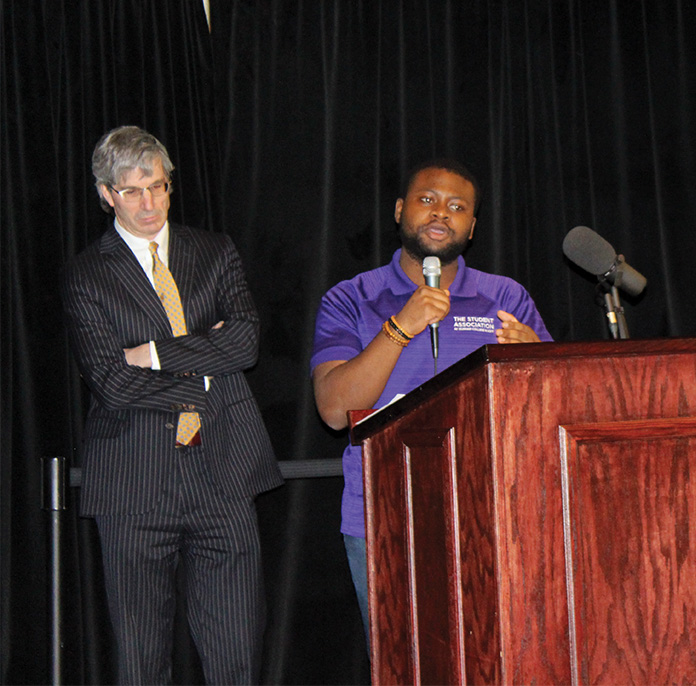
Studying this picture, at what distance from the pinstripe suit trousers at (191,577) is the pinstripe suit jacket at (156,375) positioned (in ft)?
0.14

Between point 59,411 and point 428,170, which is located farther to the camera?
point 59,411

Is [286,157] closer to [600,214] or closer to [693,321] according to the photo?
[600,214]

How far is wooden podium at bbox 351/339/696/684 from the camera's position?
1.18 meters

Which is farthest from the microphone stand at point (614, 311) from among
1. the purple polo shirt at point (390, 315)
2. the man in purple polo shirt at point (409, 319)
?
the purple polo shirt at point (390, 315)

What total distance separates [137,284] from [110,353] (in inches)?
8.5

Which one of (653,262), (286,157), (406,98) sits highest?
(406,98)

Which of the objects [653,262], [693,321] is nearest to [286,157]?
[653,262]

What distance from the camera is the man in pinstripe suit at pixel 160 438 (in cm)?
244

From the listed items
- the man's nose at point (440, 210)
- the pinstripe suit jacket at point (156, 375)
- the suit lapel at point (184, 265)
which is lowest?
the pinstripe suit jacket at point (156, 375)

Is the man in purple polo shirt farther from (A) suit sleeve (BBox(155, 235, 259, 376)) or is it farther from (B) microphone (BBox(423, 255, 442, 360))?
(A) suit sleeve (BBox(155, 235, 259, 376))

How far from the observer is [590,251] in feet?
7.23

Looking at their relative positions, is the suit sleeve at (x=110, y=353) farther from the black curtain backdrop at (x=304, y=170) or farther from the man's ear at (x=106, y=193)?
the black curtain backdrop at (x=304, y=170)

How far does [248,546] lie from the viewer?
8.32 feet

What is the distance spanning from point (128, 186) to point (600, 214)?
204 centimetres
